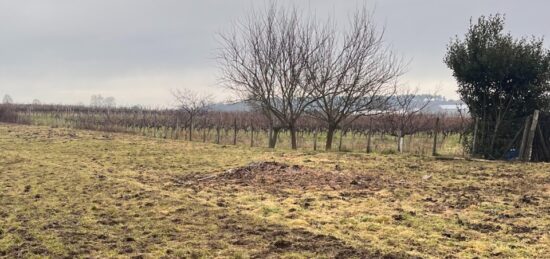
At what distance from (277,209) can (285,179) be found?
2.28 metres

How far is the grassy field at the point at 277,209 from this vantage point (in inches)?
170

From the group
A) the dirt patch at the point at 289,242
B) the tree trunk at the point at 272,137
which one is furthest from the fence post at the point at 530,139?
the tree trunk at the point at 272,137

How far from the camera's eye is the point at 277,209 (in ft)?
19.5

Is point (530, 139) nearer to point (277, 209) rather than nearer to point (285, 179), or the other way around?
point (285, 179)

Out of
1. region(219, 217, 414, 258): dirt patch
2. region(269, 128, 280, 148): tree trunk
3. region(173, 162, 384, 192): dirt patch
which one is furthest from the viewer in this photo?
region(269, 128, 280, 148): tree trunk

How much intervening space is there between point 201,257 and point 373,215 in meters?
2.42

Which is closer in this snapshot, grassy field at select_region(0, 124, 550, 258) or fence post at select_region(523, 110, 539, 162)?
grassy field at select_region(0, 124, 550, 258)

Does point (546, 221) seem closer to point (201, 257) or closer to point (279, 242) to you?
point (279, 242)

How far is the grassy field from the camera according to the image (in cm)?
433

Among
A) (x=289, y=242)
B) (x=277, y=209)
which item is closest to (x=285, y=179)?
(x=277, y=209)

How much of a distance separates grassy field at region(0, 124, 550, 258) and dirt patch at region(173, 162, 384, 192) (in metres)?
0.02

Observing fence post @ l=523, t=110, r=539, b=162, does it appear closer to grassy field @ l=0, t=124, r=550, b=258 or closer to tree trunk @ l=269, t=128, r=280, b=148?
grassy field @ l=0, t=124, r=550, b=258

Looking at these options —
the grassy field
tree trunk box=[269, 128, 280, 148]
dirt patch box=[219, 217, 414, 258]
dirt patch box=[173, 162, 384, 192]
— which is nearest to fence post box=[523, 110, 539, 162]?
the grassy field

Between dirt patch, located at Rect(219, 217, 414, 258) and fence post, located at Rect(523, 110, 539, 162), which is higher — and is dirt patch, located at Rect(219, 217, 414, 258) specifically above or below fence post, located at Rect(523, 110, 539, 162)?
below
